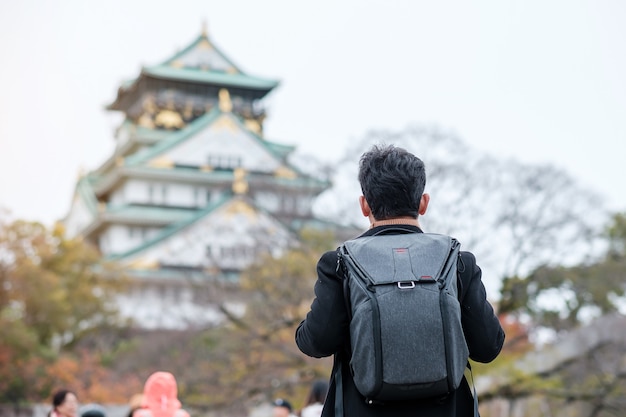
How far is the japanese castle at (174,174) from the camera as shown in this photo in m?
36.7

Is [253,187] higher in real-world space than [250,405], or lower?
higher

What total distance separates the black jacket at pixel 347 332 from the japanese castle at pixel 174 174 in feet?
78.7

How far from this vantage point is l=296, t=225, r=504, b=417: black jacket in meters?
3.05

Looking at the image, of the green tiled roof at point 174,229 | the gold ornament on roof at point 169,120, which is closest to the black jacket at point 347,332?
the green tiled roof at point 174,229

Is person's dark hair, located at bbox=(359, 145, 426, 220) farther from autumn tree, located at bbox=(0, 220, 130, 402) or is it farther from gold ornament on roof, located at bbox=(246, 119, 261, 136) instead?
gold ornament on roof, located at bbox=(246, 119, 261, 136)

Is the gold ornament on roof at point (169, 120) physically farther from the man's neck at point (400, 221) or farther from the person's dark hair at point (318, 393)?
the man's neck at point (400, 221)

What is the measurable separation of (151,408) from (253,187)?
19.5 meters

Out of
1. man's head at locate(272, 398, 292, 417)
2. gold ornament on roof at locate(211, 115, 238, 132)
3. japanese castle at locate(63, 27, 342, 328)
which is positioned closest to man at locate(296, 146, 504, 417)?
man's head at locate(272, 398, 292, 417)

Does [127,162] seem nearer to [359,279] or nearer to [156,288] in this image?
[156,288]

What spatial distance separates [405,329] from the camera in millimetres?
2967

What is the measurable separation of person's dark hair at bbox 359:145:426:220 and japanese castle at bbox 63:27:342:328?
942 inches

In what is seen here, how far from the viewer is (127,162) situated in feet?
148

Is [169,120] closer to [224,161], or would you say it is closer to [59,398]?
[224,161]

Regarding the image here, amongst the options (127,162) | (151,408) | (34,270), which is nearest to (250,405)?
(34,270)
